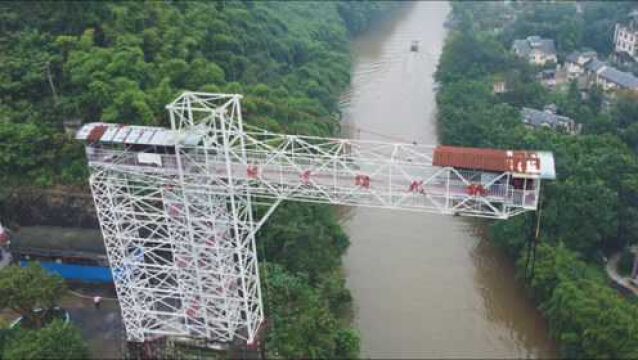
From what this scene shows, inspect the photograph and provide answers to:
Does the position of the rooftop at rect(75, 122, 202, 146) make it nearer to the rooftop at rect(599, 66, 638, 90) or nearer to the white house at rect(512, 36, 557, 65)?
the rooftop at rect(599, 66, 638, 90)

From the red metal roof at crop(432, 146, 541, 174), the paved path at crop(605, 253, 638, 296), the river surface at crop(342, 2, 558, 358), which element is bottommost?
the river surface at crop(342, 2, 558, 358)

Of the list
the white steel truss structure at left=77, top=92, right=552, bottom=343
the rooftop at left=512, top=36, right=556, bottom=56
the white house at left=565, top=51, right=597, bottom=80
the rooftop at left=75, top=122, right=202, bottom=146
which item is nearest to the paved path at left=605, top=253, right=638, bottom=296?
the white steel truss structure at left=77, top=92, right=552, bottom=343

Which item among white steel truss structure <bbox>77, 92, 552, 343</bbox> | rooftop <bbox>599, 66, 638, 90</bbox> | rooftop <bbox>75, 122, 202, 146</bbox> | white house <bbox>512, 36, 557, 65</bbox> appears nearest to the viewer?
white steel truss structure <bbox>77, 92, 552, 343</bbox>

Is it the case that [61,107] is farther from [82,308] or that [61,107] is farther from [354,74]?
[354,74]

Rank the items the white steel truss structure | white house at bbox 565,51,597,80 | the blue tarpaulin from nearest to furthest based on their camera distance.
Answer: the white steel truss structure → the blue tarpaulin → white house at bbox 565,51,597,80

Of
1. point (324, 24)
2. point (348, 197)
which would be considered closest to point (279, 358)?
point (348, 197)

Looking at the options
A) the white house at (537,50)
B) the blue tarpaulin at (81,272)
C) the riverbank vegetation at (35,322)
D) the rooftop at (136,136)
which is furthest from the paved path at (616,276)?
the white house at (537,50)
